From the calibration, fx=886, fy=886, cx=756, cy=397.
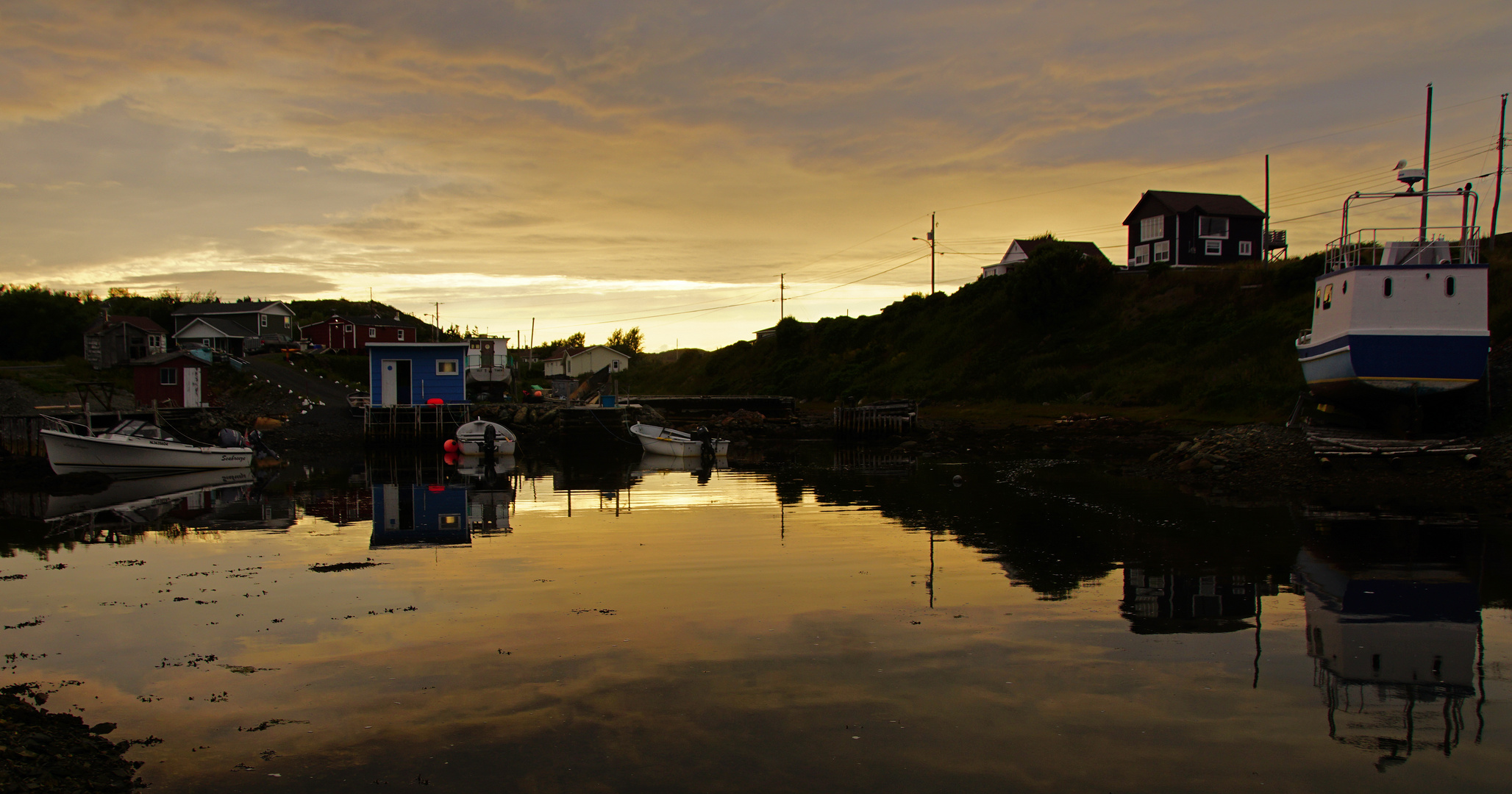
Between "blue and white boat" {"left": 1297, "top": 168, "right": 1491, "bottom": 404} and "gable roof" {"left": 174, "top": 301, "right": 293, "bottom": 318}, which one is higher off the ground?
"gable roof" {"left": 174, "top": 301, "right": 293, "bottom": 318}

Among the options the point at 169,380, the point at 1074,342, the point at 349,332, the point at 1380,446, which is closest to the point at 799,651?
the point at 1380,446

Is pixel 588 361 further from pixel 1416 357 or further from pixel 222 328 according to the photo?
pixel 1416 357

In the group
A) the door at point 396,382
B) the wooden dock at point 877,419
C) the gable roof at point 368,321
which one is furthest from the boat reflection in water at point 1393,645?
the gable roof at point 368,321

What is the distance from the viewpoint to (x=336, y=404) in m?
55.4

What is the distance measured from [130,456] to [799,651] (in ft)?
111

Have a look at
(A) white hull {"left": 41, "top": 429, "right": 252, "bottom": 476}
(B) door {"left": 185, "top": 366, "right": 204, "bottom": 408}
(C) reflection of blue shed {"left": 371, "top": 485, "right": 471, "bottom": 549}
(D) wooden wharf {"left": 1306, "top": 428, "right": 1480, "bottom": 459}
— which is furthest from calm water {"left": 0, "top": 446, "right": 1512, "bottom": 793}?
(B) door {"left": 185, "top": 366, "right": 204, "bottom": 408}

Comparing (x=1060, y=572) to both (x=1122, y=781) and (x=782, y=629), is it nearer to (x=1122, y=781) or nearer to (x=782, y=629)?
(x=782, y=629)

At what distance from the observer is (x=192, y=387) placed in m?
52.9

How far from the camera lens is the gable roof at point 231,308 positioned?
80.0m

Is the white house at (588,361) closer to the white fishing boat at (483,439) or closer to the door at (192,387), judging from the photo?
the door at (192,387)

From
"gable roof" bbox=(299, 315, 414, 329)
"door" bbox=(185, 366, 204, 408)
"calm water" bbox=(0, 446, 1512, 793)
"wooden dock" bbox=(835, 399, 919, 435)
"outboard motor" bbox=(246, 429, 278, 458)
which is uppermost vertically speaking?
"gable roof" bbox=(299, 315, 414, 329)

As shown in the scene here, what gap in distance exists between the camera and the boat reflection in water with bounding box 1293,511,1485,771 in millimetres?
8633

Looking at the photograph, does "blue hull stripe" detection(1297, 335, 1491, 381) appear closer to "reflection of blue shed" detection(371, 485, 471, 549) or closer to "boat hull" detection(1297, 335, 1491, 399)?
"boat hull" detection(1297, 335, 1491, 399)

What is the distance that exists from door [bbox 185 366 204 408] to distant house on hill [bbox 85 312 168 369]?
22.0 metres
